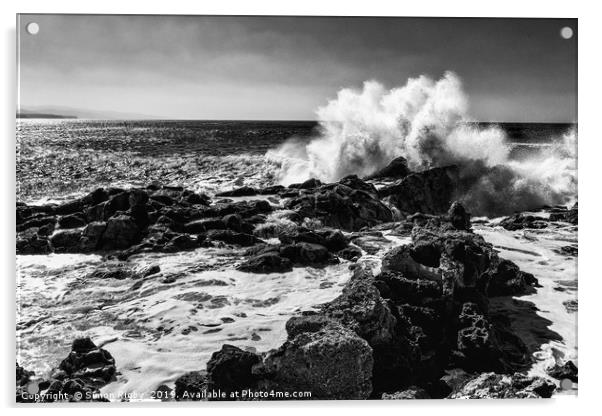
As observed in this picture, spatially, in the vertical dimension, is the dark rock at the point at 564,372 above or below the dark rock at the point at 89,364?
below

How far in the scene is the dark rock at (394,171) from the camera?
6.09m

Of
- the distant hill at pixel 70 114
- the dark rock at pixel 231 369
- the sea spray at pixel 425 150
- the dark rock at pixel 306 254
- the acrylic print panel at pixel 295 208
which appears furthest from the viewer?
the sea spray at pixel 425 150

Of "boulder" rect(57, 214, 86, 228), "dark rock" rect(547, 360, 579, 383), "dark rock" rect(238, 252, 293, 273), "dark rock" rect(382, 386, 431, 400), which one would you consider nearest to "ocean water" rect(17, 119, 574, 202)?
"boulder" rect(57, 214, 86, 228)

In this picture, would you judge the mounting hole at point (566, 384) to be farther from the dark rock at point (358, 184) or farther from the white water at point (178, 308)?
the dark rock at point (358, 184)

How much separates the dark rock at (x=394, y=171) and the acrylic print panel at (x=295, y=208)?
0.02m

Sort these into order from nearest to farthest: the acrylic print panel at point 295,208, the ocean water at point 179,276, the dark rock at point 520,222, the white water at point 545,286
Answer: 1. the acrylic print panel at point 295,208
2. the ocean water at point 179,276
3. the white water at point 545,286
4. the dark rock at point 520,222

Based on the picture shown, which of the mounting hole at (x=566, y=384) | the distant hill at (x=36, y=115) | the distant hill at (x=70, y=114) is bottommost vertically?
the mounting hole at (x=566, y=384)

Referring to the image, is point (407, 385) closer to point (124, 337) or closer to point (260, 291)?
point (260, 291)

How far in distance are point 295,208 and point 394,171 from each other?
1.23m

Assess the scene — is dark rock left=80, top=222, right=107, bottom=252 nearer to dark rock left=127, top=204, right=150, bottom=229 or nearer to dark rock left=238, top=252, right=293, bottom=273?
dark rock left=127, top=204, right=150, bottom=229

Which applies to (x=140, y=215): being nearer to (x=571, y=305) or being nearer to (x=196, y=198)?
(x=196, y=198)

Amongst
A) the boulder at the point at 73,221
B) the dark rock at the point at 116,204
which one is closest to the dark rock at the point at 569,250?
the dark rock at the point at 116,204

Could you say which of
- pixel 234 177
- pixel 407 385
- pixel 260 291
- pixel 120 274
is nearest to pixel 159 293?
pixel 120 274

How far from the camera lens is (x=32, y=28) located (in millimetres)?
4746
